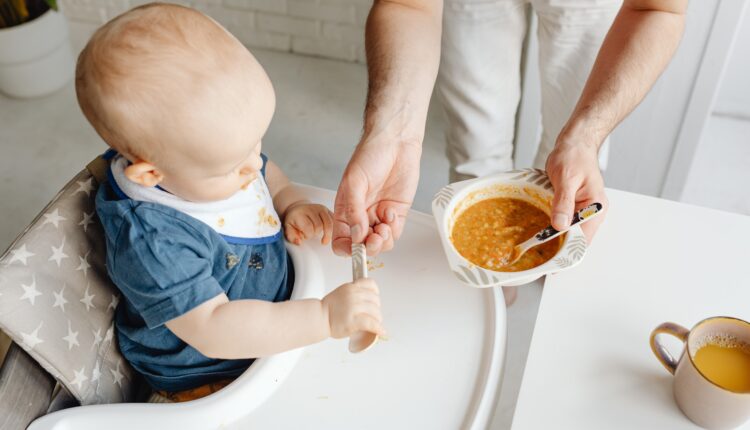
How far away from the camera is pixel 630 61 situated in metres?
1.13

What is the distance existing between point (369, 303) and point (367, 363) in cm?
9

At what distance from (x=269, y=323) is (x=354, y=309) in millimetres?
108

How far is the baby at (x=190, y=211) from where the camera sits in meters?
0.72

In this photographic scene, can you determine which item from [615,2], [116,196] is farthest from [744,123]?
[116,196]

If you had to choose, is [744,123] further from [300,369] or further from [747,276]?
[300,369]

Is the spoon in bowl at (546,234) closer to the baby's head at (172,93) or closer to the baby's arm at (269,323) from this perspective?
the baby's arm at (269,323)

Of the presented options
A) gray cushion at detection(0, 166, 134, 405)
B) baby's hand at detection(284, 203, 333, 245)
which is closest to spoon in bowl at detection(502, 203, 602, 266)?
baby's hand at detection(284, 203, 333, 245)

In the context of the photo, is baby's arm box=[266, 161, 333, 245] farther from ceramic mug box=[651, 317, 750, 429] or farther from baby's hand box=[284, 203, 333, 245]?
ceramic mug box=[651, 317, 750, 429]

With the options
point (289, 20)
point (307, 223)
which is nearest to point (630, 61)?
point (307, 223)

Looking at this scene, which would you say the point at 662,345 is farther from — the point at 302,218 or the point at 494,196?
the point at 302,218

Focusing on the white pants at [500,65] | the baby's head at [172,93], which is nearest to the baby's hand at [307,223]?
the baby's head at [172,93]

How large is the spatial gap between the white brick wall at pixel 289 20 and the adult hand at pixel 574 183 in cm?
150

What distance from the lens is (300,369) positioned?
0.86m

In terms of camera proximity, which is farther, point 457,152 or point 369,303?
point 457,152
